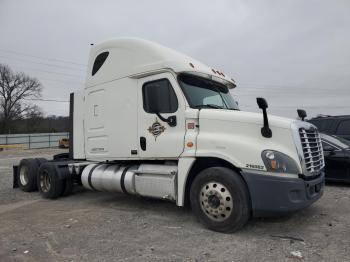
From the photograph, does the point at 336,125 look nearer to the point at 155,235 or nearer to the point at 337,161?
the point at 337,161

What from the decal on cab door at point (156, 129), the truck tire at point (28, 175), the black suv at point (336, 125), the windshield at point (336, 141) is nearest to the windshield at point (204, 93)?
the decal on cab door at point (156, 129)

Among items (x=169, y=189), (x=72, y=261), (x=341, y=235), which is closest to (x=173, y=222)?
(x=169, y=189)

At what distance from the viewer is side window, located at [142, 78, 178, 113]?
226 inches

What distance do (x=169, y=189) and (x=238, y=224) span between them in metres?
1.32

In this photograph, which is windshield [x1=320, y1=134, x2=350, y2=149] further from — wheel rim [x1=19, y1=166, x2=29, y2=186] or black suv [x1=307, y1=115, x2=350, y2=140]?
wheel rim [x1=19, y1=166, x2=29, y2=186]

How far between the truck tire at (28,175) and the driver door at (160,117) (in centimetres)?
398

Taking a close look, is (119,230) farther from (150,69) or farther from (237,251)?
(150,69)

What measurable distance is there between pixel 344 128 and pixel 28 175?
9193 millimetres

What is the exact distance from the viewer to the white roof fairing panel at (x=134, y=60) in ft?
19.5

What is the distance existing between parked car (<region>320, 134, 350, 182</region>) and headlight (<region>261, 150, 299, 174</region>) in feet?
14.3

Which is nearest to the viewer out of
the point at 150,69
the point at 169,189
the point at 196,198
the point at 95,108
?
the point at 196,198

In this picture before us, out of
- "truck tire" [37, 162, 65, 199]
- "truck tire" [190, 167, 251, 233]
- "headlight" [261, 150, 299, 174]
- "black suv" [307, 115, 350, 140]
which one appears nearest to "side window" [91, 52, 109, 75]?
"truck tire" [37, 162, 65, 199]

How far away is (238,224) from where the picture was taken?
4.89 m

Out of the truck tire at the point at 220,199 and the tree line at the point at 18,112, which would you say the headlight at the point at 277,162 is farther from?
the tree line at the point at 18,112
